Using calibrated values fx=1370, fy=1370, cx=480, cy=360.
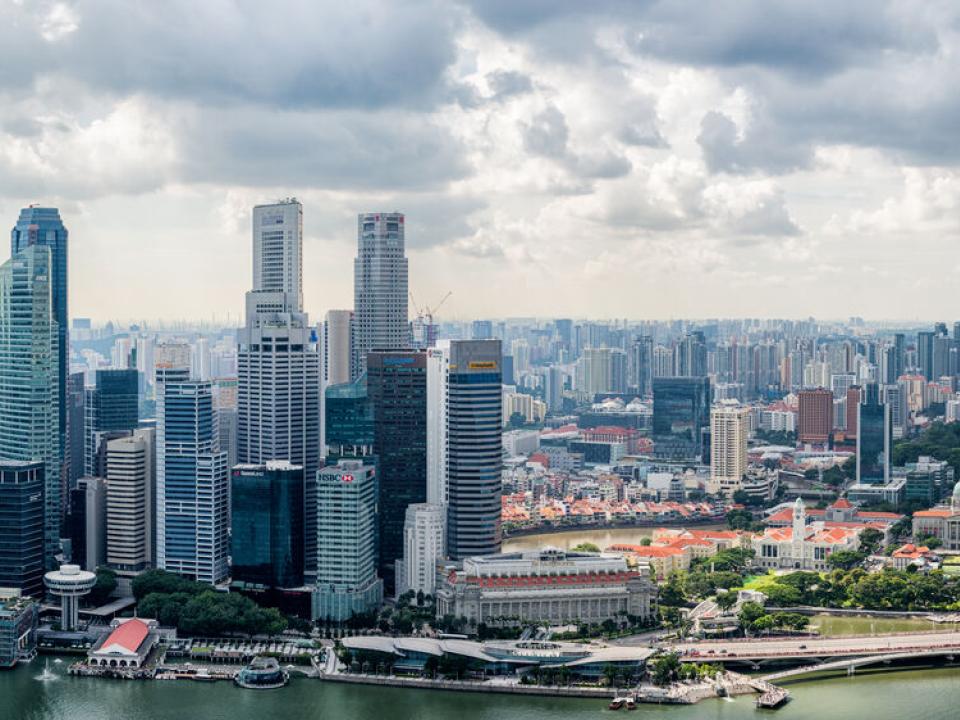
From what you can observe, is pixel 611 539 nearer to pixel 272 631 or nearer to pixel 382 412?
pixel 382 412

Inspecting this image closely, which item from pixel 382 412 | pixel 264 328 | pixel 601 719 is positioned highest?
pixel 264 328

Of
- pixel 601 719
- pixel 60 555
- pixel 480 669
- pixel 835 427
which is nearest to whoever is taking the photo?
pixel 601 719

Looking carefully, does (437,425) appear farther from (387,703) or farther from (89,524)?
(387,703)

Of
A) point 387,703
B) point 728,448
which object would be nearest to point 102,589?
point 387,703

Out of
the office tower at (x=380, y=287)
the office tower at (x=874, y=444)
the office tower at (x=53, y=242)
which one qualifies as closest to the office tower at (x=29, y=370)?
the office tower at (x=53, y=242)

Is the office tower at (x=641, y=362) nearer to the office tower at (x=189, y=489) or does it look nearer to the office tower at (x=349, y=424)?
the office tower at (x=349, y=424)

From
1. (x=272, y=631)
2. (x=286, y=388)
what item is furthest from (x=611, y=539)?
(x=272, y=631)
